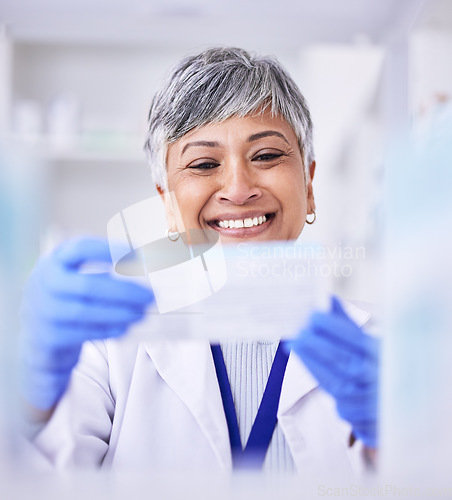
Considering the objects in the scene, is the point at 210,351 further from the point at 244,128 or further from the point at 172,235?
the point at 244,128

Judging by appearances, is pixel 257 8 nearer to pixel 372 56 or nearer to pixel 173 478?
pixel 372 56

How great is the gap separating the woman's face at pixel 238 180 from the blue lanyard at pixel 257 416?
20cm

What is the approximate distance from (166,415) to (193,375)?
0.25 feet

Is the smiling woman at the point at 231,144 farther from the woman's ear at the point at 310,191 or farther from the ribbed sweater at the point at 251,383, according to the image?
the ribbed sweater at the point at 251,383

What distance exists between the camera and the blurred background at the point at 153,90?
84 centimetres

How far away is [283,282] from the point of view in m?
0.86

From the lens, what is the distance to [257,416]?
0.90 meters

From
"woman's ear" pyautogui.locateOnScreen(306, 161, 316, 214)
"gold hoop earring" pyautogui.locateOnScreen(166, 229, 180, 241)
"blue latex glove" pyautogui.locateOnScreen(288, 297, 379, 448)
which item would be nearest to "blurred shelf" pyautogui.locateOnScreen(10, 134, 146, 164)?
"gold hoop earring" pyautogui.locateOnScreen(166, 229, 180, 241)

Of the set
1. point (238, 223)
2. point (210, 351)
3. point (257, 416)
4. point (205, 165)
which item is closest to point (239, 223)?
point (238, 223)

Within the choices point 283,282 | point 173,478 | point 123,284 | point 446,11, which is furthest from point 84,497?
point 446,11

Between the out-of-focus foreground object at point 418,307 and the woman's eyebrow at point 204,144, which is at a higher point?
the woman's eyebrow at point 204,144

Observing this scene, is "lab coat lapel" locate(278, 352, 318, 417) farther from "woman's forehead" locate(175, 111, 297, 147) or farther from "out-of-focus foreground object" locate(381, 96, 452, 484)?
"woman's forehead" locate(175, 111, 297, 147)

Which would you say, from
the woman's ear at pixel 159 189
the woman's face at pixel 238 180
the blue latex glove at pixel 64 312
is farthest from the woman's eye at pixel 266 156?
the blue latex glove at pixel 64 312

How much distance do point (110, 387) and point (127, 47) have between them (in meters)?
0.55
